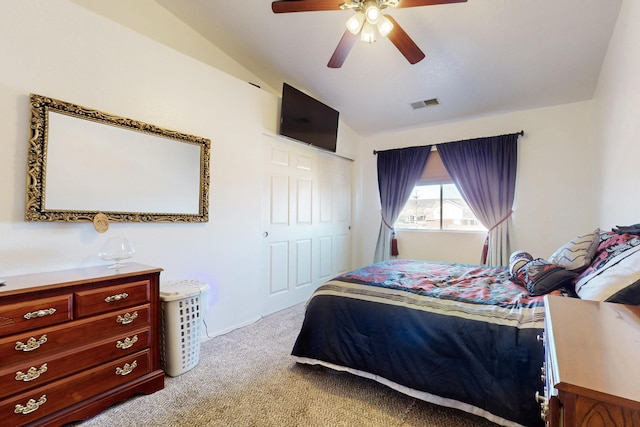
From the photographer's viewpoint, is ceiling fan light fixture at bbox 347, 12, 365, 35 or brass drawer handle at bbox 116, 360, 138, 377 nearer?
brass drawer handle at bbox 116, 360, 138, 377

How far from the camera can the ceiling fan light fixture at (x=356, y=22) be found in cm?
194

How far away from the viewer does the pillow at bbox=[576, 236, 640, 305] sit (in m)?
1.07

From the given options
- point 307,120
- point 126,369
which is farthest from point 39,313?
point 307,120

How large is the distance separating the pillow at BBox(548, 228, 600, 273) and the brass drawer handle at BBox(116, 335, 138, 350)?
2756 millimetres

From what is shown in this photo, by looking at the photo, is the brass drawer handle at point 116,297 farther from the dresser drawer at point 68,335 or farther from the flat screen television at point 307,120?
the flat screen television at point 307,120

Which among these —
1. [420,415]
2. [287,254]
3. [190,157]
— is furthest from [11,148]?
[420,415]

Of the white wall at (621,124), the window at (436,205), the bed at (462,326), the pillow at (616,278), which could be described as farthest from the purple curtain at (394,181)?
the pillow at (616,278)

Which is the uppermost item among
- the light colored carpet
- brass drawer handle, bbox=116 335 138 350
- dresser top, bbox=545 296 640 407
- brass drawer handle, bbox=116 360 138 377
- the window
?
the window

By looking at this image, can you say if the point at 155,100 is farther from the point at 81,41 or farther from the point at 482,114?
the point at 482,114

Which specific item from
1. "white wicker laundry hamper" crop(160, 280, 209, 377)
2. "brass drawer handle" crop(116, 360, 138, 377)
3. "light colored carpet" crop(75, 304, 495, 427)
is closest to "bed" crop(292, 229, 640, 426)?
"light colored carpet" crop(75, 304, 495, 427)

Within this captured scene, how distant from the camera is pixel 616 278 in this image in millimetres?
1206

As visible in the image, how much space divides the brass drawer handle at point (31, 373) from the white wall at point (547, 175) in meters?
4.22

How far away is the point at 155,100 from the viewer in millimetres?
2326

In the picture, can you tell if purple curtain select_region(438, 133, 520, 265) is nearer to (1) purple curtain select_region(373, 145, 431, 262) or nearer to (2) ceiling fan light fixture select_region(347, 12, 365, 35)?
(1) purple curtain select_region(373, 145, 431, 262)
